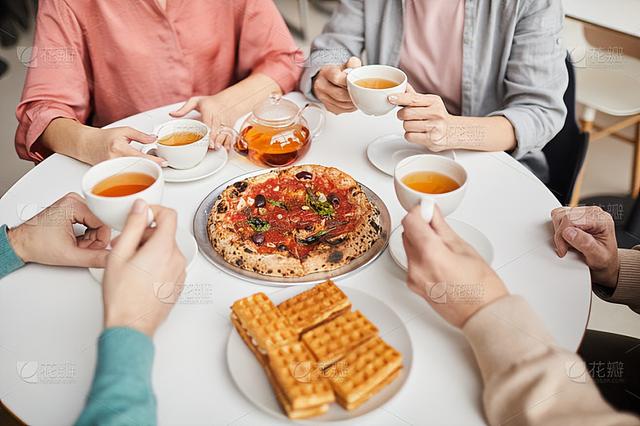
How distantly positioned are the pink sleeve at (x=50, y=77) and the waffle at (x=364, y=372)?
117 centimetres

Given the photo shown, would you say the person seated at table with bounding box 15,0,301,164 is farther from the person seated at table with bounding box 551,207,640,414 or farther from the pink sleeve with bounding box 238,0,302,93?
the person seated at table with bounding box 551,207,640,414

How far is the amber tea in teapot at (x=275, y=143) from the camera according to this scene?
1.48 metres

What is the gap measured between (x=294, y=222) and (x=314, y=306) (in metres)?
0.30

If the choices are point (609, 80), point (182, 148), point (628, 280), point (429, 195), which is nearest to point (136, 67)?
point (182, 148)

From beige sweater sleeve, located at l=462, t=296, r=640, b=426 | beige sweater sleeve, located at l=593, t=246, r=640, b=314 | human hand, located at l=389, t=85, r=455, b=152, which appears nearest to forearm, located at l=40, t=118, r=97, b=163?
human hand, located at l=389, t=85, r=455, b=152

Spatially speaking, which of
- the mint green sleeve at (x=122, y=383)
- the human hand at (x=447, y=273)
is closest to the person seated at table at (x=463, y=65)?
the human hand at (x=447, y=273)

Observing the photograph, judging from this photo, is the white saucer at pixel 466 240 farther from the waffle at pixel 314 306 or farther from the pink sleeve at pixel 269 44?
the pink sleeve at pixel 269 44

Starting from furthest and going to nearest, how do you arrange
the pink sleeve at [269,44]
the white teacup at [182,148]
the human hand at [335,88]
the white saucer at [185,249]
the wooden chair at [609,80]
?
the wooden chair at [609,80] < the pink sleeve at [269,44] < the human hand at [335,88] < the white teacup at [182,148] < the white saucer at [185,249]

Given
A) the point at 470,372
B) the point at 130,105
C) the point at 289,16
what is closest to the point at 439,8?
the point at 130,105

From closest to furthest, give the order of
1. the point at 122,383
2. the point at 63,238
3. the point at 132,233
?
the point at 122,383
the point at 132,233
the point at 63,238

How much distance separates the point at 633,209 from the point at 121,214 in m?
1.57

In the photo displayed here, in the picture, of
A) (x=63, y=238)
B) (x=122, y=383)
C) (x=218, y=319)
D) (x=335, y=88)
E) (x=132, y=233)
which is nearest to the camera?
(x=122, y=383)

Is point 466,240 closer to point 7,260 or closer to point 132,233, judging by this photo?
point 132,233

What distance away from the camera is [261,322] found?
3.15 ft
